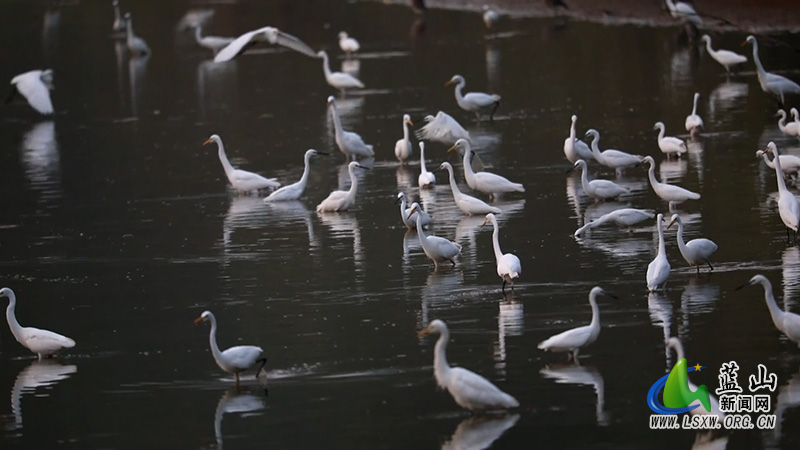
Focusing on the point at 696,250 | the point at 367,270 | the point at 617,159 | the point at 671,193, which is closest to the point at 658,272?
the point at 696,250

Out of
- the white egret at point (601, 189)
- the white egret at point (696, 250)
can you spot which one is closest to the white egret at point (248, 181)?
the white egret at point (601, 189)

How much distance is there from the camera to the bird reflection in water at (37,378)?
12.4 m

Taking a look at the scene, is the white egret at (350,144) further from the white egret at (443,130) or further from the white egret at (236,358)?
the white egret at (236,358)

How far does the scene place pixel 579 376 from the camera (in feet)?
38.4

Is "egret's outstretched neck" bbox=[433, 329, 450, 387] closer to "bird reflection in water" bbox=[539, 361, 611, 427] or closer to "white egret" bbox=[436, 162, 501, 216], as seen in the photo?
"bird reflection in water" bbox=[539, 361, 611, 427]

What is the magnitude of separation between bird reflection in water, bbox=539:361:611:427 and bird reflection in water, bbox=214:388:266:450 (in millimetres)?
2313

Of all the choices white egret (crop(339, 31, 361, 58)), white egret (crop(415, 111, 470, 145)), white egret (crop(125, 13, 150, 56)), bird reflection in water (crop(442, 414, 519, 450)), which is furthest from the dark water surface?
white egret (crop(125, 13, 150, 56))

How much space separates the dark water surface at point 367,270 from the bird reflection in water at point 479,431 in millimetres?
24

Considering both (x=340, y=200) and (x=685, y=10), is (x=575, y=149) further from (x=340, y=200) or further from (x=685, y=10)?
(x=685, y=10)

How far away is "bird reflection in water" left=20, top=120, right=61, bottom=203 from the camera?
24.5 meters

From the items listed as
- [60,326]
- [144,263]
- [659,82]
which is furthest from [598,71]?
[60,326]

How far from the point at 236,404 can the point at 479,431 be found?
218cm

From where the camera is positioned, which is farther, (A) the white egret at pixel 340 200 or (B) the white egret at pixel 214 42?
(B) the white egret at pixel 214 42

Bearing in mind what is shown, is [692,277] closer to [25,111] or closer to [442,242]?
[442,242]
